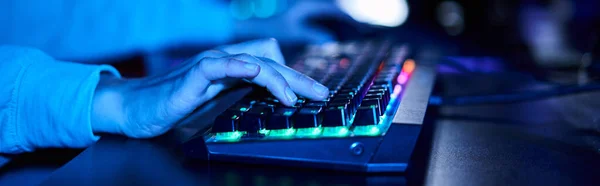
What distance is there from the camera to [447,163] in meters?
0.41

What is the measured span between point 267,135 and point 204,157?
0.06m

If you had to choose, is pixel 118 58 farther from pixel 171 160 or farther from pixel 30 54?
pixel 171 160

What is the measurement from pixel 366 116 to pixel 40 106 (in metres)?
0.33

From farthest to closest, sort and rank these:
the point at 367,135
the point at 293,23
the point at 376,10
→ the point at 376,10
the point at 293,23
the point at 367,135

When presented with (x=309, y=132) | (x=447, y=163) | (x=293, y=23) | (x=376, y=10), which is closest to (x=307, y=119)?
(x=309, y=132)

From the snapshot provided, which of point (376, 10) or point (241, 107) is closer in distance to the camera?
point (241, 107)

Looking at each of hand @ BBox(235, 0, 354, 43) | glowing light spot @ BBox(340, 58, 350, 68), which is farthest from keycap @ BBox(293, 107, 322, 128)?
hand @ BBox(235, 0, 354, 43)

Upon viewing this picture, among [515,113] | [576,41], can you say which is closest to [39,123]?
[515,113]

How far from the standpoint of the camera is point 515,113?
0.61 metres

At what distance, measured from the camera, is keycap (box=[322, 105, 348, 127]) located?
16.2 inches

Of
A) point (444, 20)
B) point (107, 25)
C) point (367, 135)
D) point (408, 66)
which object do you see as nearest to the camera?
point (367, 135)

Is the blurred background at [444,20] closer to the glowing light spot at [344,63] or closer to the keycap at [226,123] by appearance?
the glowing light spot at [344,63]

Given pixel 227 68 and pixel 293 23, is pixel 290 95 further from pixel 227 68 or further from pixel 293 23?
pixel 293 23

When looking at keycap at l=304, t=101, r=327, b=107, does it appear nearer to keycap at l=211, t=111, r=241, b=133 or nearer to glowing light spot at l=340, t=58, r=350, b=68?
keycap at l=211, t=111, r=241, b=133
